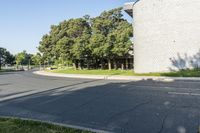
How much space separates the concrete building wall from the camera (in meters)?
26.2

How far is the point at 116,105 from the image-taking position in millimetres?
9734

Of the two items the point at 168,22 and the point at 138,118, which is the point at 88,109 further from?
the point at 168,22

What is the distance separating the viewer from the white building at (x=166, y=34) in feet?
85.8

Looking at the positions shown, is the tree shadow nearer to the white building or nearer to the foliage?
the white building

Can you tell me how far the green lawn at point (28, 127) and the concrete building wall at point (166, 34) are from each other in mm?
21991

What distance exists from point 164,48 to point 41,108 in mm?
19819

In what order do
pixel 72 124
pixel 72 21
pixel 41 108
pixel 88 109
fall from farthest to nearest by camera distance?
1. pixel 72 21
2. pixel 41 108
3. pixel 88 109
4. pixel 72 124

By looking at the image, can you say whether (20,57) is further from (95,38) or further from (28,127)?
(28,127)

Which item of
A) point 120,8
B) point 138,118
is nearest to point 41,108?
point 138,118

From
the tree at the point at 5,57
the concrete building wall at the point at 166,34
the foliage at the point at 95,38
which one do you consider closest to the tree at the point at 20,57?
the tree at the point at 5,57

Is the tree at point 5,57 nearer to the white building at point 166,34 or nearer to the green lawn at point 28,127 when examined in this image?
the white building at point 166,34

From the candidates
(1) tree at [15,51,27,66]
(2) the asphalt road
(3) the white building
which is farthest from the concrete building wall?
(1) tree at [15,51,27,66]

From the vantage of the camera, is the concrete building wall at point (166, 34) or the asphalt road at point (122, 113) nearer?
the asphalt road at point (122, 113)

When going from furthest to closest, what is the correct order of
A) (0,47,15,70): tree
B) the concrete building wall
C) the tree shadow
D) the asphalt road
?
1. (0,47,15,70): tree
2. the concrete building wall
3. the tree shadow
4. the asphalt road
